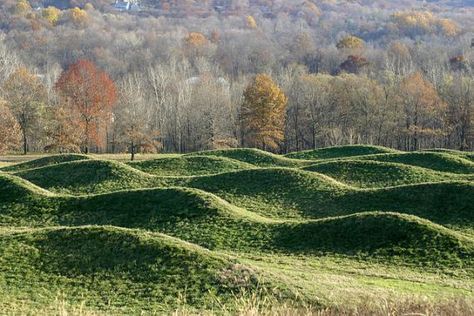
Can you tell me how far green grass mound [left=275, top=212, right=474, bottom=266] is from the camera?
70.2ft

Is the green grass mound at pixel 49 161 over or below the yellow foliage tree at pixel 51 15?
below

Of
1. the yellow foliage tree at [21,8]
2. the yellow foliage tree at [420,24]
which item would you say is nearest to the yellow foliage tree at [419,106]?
the yellow foliage tree at [420,24]

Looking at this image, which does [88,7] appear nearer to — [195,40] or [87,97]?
[195,40]

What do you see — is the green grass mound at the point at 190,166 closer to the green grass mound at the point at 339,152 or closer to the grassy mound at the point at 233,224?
the green grass mound at the point at 339,152

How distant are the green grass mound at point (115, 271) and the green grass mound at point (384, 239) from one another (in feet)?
18.8

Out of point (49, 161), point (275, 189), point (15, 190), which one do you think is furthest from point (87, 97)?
point (275, 189)

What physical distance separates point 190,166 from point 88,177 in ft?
25.3

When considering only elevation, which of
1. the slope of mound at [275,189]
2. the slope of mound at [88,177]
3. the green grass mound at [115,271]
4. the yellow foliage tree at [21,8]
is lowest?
the slope of mound at [88,177]

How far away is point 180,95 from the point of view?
260ft

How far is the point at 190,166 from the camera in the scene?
133ft

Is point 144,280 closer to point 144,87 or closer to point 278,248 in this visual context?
point 278,248

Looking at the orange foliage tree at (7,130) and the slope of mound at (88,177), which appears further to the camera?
the orange foliage tree at (7,130)

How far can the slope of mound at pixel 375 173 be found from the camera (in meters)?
33.9

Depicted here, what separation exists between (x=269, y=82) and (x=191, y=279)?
54.0 meters
